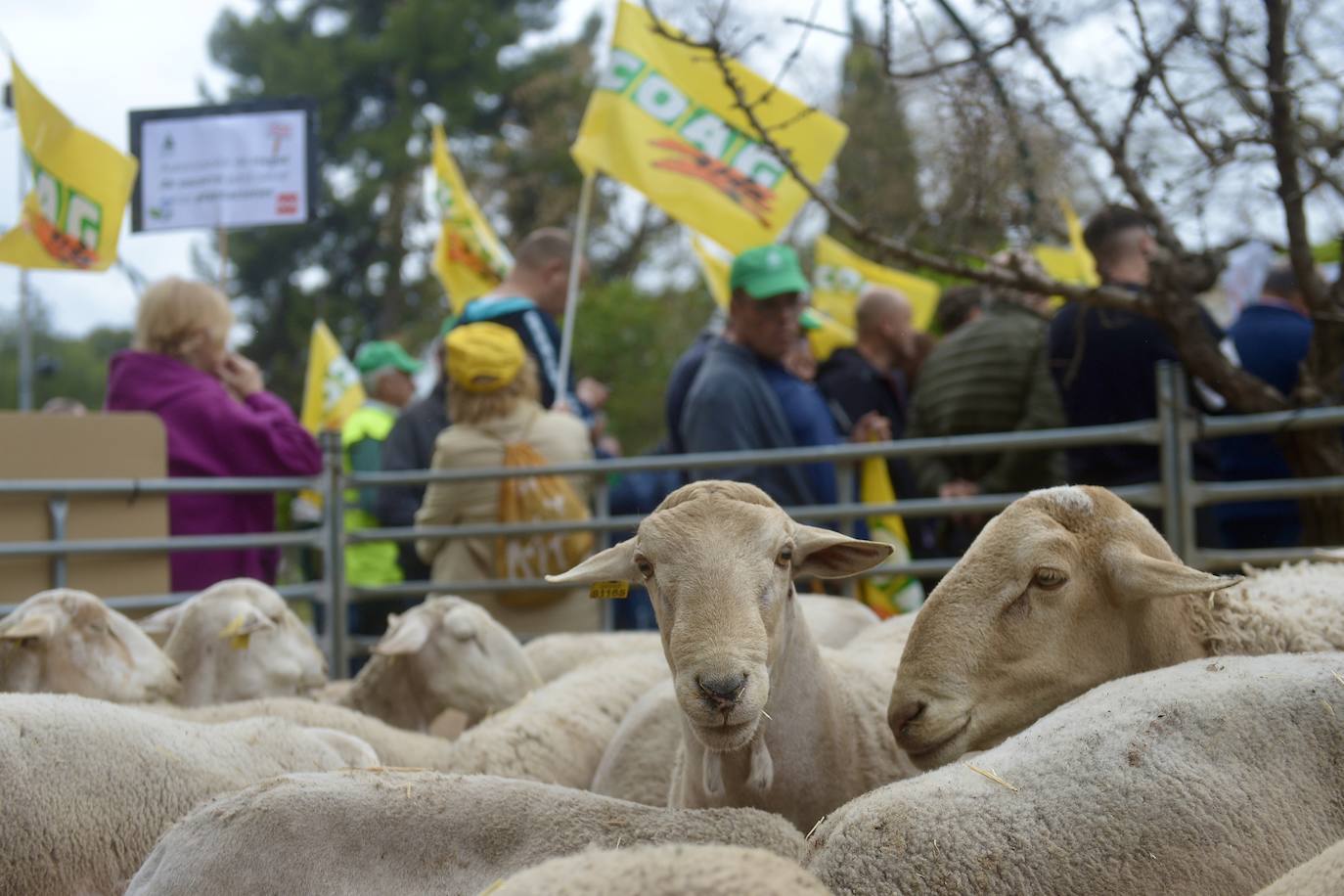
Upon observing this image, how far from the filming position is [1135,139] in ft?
14.9

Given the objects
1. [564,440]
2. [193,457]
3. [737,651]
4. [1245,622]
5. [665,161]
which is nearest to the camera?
[737,651]

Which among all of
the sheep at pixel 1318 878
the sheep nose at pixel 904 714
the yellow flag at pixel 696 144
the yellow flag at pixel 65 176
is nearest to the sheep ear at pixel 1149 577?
the sheep nose at pixel 904 714

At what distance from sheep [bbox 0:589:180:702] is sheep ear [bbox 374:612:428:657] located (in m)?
0.73

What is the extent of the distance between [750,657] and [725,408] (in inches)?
116

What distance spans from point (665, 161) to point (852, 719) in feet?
12.8

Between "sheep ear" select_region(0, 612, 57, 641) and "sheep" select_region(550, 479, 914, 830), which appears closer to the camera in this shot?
"sheep" select_region(550, 479, 914, 830)

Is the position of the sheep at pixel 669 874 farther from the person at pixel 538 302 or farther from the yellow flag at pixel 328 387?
the yellow flag at pixel 328 387

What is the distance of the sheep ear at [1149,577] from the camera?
2.64 meters

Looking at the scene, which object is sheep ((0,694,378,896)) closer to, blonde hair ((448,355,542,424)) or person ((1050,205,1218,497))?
blonde hair ((448,355,542,424))

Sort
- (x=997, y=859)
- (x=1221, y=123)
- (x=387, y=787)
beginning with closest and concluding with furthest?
(x=997, y=859) < (x=387, y=787) < (x=1221, y=123)

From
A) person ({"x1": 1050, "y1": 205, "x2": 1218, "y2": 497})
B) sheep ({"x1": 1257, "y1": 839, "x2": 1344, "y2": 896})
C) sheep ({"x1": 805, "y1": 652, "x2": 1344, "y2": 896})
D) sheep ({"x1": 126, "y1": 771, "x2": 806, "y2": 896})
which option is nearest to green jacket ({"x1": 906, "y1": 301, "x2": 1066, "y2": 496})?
person ({"x1": 1050, "y1": 205, "x2": 1218, "y2": 497})

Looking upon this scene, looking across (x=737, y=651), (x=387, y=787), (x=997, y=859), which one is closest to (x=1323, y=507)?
(x=737, y=651)

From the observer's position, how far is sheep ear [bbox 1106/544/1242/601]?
2.64 meters

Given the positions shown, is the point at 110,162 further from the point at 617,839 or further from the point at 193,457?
the point at 617,839
